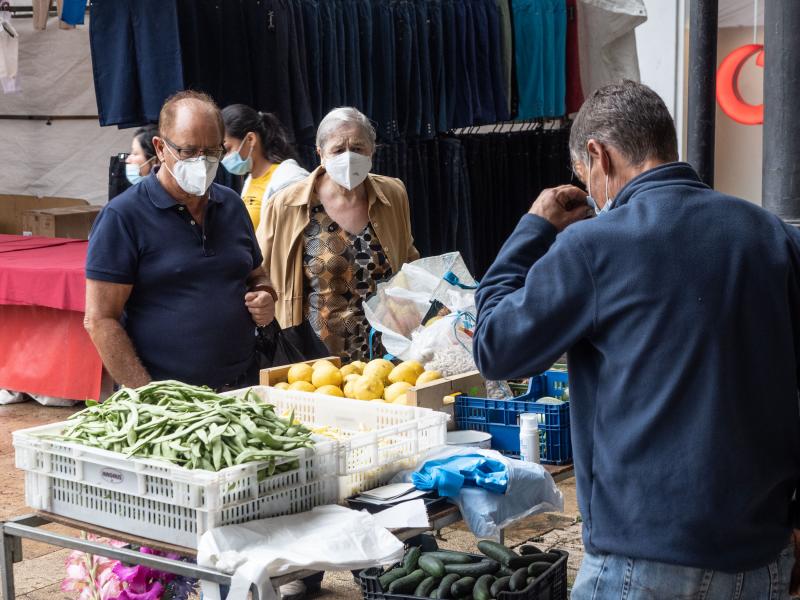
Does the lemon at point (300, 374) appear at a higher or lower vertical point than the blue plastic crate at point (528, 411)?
higher

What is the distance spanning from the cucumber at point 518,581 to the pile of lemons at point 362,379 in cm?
63

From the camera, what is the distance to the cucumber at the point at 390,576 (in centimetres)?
345

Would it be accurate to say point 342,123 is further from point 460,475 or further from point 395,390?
point 460,475

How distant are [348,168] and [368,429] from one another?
180cm

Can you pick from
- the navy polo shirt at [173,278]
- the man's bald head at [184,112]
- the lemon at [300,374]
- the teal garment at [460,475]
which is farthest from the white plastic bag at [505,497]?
the man's bald head at [184,112]

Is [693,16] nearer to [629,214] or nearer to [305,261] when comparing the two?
[305,261]

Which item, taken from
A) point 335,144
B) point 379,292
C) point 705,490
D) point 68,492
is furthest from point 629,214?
point 335,144

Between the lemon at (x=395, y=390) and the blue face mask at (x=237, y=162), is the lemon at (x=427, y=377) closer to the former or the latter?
the lemon at (x=395, y=390)

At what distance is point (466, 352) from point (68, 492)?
4.86ft

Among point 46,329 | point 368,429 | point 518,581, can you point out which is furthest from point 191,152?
point 46,329

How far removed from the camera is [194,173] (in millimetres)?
3795

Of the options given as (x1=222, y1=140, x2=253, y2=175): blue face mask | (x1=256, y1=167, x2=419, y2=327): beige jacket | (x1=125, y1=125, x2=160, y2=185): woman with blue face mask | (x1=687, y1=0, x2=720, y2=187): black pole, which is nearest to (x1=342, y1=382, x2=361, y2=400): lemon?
(x1=256, y1=167, x2=419, y2=327): beige jacket

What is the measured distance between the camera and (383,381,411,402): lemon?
3582 mm

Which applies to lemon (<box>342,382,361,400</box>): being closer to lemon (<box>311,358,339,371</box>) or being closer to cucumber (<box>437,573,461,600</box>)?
lemon (<box>311,358,339,371</box>)
